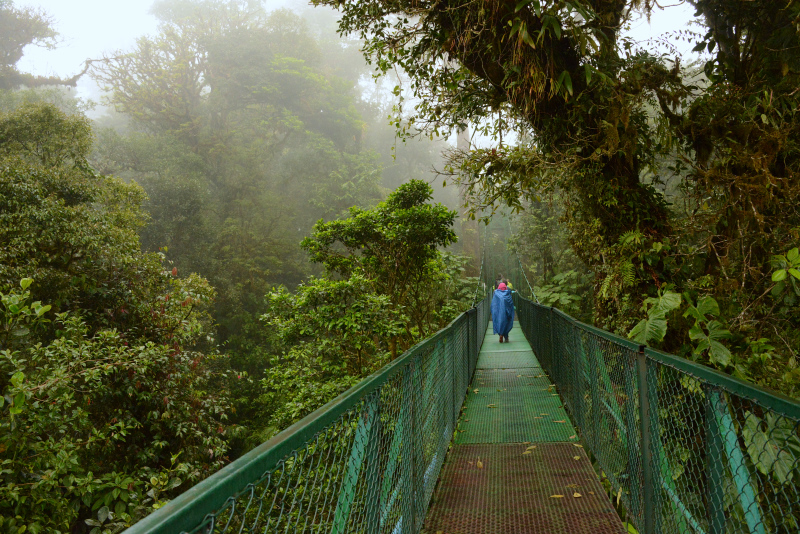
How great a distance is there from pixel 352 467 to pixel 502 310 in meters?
6.28

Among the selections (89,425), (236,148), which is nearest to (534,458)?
(89,425)

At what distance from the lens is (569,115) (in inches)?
124

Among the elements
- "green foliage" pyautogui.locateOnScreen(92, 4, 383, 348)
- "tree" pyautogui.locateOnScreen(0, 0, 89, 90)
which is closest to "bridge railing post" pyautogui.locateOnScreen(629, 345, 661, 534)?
"green foliage" pyautogui.locateOnScreen(92, 4, 383, 348)

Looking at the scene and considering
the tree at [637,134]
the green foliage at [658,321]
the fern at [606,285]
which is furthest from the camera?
the fern at [606,285]

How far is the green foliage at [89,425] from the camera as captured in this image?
10.7 feet

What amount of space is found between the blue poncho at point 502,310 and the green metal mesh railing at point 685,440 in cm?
410

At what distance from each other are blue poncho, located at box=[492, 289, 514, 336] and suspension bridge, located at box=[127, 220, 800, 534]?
3094mm

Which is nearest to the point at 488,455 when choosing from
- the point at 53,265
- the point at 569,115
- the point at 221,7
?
the point at 569,115

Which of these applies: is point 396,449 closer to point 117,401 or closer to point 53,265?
point 117,401

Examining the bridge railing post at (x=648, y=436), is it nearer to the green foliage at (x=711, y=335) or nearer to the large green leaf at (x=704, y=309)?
the green foliage at (x=711, y=335)

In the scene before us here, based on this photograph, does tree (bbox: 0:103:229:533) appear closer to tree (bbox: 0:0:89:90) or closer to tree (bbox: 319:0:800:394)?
tree (bbox: 319:0:800:394)

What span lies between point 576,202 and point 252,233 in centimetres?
1303

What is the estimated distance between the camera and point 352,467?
1180 millimetres

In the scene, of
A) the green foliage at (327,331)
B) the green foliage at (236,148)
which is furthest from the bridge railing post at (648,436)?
the green foliage at (236,148)
